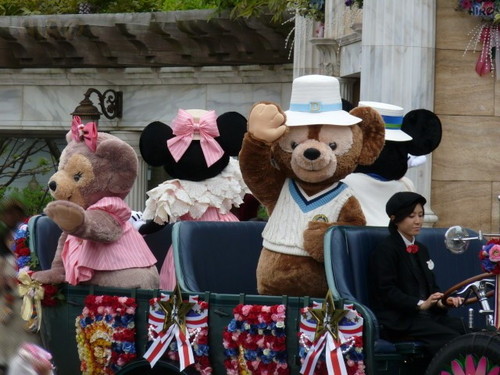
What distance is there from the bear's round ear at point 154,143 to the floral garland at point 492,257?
9.78 feet

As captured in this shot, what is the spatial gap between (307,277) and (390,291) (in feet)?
2.01

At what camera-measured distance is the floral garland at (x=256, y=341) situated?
6.68m

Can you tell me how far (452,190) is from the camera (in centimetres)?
1010

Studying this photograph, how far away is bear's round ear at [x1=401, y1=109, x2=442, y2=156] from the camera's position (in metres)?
8.02

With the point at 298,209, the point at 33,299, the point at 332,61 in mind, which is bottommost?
the point at 33,299

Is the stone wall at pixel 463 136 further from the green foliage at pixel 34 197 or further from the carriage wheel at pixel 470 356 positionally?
the green foliage at pixel 34 197

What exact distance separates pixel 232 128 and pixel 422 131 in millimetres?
1272

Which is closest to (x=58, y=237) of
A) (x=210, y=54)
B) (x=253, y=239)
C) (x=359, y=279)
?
(x=253, y=239)

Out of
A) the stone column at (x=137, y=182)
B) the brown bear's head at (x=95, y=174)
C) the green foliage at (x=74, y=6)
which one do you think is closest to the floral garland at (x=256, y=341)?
the brown bear's head at (x=95, y=174)

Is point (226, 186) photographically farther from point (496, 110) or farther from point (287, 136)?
point (496, 110)

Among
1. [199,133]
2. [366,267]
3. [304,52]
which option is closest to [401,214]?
[366,267]

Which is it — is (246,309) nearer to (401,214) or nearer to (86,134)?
(401,214)

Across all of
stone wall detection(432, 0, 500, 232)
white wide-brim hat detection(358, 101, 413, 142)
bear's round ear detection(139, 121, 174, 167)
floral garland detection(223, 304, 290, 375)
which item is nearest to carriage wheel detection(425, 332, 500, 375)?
floral garland detection(223, 304, 290, 375)

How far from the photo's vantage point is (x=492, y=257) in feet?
20.3
